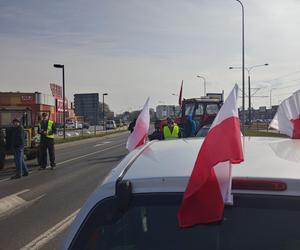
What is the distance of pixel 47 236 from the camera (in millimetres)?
7617

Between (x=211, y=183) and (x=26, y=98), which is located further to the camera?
(x=26, y=98)

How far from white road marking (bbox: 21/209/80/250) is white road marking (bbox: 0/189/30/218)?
1694 mm

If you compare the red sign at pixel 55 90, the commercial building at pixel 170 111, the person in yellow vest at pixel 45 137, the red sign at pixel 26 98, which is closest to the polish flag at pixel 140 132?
the person in yellow vest at pixel 45 137

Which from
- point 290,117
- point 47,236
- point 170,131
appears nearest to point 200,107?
point 170,131

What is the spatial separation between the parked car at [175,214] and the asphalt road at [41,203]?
481cm

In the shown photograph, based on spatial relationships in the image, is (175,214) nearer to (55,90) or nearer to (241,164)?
(241,164)

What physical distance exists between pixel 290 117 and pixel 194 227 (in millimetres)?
2024

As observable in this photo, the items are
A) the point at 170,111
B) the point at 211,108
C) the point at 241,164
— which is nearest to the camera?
the point at 241,164

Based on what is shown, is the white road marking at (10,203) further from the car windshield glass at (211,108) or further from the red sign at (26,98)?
the red sign at (26,98)

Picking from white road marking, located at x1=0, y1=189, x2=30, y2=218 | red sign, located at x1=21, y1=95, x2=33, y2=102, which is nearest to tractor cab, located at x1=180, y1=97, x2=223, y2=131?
white road marking, located at x1=0, y1=189, x2=30, y2=218

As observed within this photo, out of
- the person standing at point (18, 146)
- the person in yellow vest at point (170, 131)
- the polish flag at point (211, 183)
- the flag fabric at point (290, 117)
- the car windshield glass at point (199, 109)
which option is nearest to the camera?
the polish flag at point (211, 183)

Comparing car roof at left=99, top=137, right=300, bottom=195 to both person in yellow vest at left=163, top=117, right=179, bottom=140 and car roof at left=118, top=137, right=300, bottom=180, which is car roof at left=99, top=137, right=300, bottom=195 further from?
person in yellow vest at left=163, top=117, right=179, bottom=140

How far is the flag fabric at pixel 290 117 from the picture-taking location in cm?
400

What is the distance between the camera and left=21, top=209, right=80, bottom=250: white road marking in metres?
7.07
